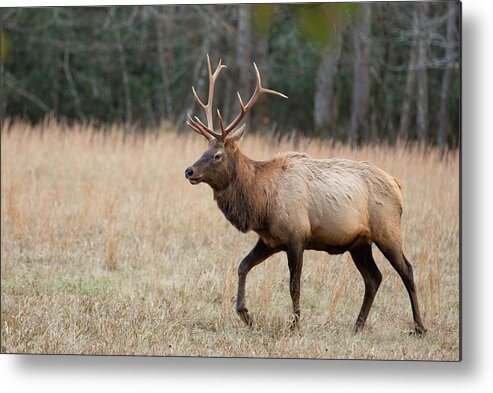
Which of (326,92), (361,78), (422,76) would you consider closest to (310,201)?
(422,76)

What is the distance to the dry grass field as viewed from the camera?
4863mm

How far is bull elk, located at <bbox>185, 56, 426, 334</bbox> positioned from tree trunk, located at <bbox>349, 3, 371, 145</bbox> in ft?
3.18

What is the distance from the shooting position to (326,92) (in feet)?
27.1

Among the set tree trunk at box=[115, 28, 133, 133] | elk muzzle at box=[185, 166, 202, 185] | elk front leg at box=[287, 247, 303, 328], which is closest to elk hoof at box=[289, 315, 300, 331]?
elk front leg at box=[287, 247, 303, 328]

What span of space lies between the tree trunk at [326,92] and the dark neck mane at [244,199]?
81.0 inches

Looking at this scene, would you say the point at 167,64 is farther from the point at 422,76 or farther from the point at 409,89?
the point at 422,76

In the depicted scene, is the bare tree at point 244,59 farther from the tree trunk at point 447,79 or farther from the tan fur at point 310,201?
the tan fur at point 310,201

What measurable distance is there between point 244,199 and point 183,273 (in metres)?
0.95

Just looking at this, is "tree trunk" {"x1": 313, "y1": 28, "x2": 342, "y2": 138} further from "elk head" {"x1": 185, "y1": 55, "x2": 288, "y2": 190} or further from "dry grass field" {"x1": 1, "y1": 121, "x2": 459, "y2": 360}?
"elk head" {"x1": 185, "y1": 55, "x2": 288, "y2": 190}

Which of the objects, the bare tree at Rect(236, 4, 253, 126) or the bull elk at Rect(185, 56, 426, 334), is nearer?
the bull elk at Rect(185, 56, 426, 334)

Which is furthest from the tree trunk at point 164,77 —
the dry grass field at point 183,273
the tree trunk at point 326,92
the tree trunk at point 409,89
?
the tree trunk at point 409,89

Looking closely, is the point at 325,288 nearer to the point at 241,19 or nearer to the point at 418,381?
the point at 418,381

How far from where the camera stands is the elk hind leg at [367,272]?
5.05 m

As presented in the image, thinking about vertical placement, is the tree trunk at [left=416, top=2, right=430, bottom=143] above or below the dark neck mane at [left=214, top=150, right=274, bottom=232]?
above
